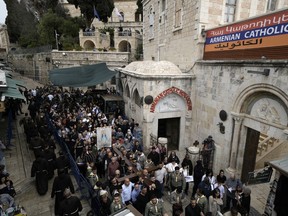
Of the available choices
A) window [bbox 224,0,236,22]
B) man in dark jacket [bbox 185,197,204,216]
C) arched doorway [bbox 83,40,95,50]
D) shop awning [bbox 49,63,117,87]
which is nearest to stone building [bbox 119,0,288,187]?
window [bbox 224,0,236,22]

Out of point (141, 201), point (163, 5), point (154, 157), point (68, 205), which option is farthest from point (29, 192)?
point (163, 5)

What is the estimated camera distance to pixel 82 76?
1588 cm

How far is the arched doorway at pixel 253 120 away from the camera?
6164 mm

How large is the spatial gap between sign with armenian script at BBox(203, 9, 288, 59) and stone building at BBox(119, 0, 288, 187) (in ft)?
0.11

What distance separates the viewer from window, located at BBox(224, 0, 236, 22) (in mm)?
10195

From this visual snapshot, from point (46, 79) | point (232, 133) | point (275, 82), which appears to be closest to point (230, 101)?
point (232, 133)

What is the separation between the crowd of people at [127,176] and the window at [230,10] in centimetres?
630

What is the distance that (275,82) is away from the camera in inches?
240

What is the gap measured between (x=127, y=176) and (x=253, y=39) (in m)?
6.38

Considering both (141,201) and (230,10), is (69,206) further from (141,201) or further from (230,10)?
(230,10)

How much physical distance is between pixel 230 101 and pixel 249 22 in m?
2.92

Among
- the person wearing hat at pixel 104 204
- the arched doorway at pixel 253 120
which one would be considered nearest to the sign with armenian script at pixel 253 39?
the arched doorway at pixel 253 120

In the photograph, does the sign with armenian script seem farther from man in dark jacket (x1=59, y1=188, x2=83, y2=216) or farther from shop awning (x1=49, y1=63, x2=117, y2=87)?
shop awning (x1=49, y1=63, x2=117, y2=87)

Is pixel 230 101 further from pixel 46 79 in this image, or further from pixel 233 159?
pixel 46 79
